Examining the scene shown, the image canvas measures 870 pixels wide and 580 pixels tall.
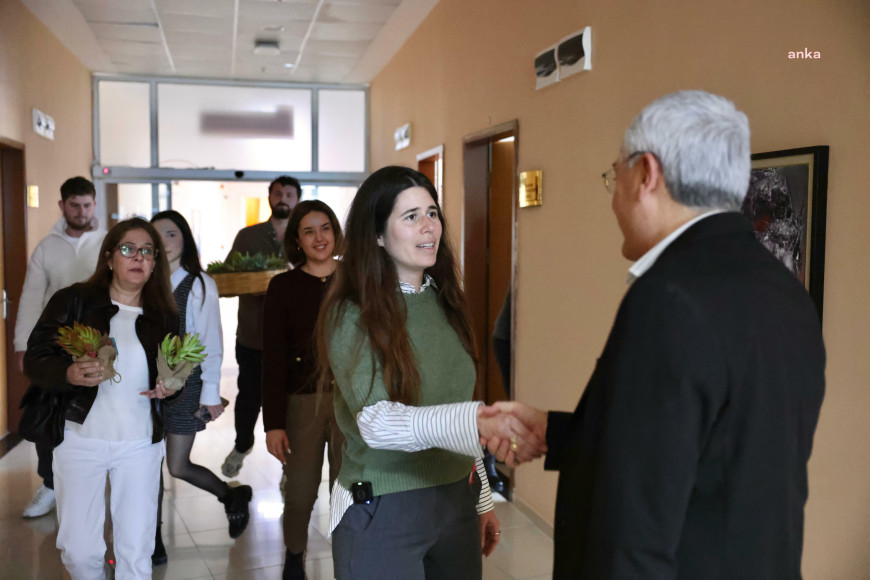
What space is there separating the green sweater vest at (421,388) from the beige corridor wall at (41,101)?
16.5 feet

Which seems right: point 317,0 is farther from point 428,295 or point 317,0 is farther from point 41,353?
point 428,295

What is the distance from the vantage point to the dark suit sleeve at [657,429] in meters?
1.02

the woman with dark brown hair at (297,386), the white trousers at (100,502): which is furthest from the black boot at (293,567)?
the white trousers at (100,502)

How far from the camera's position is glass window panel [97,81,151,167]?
29.2 feet

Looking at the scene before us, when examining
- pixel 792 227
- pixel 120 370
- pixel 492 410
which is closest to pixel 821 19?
pixel 792 227

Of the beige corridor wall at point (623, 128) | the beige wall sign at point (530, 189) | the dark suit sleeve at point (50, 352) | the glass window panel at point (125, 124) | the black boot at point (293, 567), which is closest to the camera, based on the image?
the beige corridor wall at point (623, 128)

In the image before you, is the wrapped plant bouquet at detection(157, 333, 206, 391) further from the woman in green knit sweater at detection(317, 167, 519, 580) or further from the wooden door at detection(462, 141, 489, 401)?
the wooden door at detection(462, 141, 489, 401)

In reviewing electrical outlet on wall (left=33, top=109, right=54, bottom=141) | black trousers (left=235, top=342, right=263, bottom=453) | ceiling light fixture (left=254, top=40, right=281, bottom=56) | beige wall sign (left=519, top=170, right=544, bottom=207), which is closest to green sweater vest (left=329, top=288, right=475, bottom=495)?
beige wall sign (left=519, top=170, right=544, bottom=207)

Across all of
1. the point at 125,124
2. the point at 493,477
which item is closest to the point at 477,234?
the point at 493,477

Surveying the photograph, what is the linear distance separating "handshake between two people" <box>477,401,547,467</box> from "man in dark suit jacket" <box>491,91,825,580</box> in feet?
1.24

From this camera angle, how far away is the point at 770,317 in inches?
42.1

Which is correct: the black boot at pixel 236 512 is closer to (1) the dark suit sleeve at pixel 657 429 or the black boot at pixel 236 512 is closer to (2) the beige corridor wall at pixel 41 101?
(1) the dark suit sleeve at pixel 657 429

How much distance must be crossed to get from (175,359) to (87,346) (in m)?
0.29

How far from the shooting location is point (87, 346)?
2.46 m
